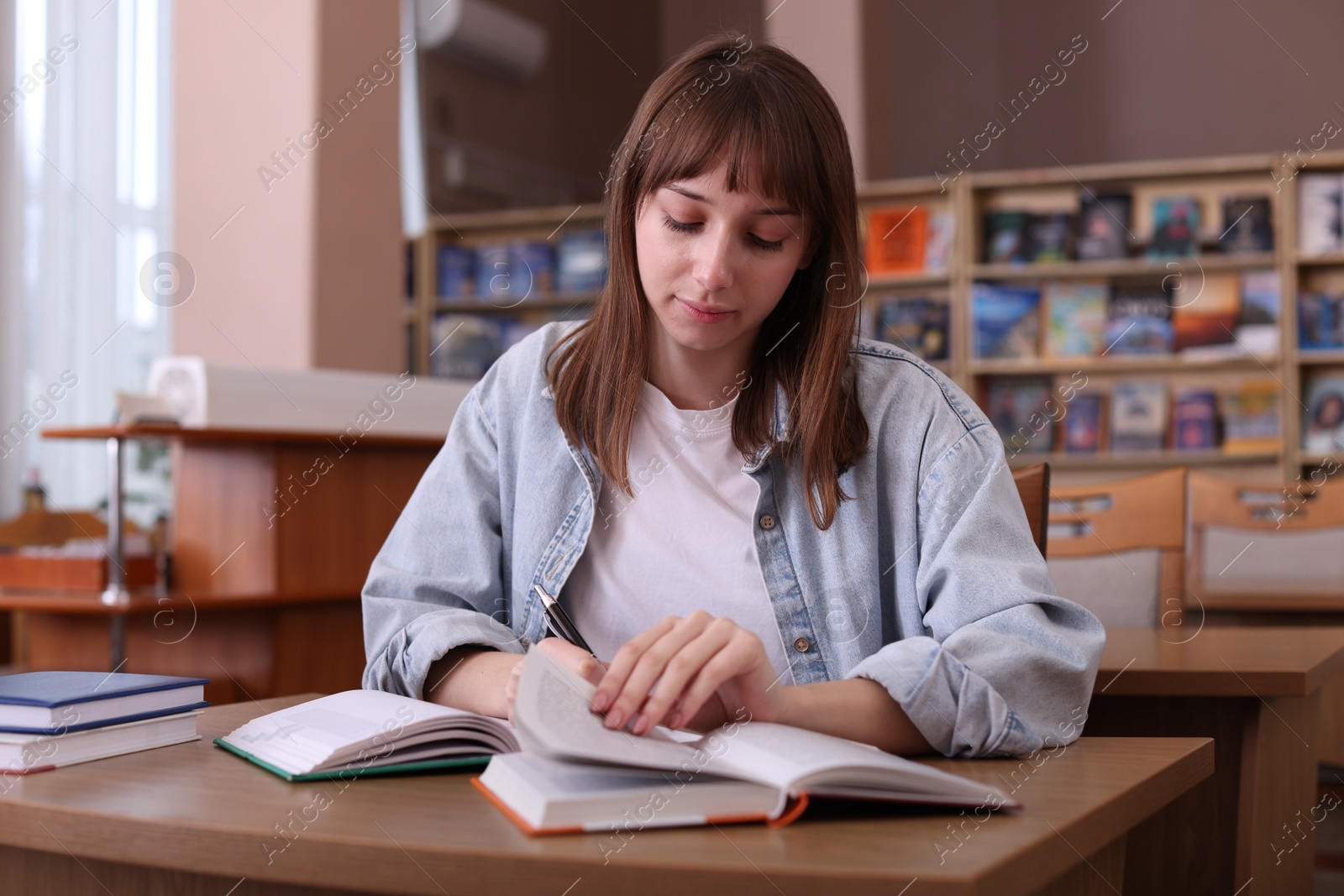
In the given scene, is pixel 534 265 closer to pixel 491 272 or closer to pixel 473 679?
pixel 491 272

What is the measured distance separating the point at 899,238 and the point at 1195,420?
1405 mm

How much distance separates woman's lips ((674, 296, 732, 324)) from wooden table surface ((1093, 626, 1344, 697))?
1.85ft

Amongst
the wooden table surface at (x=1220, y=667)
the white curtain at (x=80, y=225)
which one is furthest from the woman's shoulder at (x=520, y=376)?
the white curtain at (x=80, y=225)

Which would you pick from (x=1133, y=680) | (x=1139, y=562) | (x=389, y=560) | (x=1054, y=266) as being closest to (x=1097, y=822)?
(x=1133, y=680)

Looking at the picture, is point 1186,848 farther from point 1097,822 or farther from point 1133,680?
point 1097,822

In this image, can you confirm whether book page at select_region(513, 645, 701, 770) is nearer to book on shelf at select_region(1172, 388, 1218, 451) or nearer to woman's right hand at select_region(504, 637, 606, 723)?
woman's right hand at select_region(504, 637, 606, 723)

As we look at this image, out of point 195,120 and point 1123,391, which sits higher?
point 195,120

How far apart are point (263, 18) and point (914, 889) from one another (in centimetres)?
341

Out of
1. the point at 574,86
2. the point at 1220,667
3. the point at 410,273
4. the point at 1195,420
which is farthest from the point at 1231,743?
the point at 574,86

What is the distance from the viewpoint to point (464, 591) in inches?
49.3

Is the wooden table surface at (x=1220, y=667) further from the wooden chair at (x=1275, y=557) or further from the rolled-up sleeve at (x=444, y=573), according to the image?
the wooden chair at (x=1275, y=557)

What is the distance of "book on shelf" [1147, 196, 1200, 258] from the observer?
4.87 m

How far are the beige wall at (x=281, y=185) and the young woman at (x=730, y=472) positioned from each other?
2186 mm

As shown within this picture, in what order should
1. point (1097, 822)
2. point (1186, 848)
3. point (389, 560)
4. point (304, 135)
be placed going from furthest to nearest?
point (304, 135)
point (1186, 848)
point (389, 560)
point (1097, 822)
